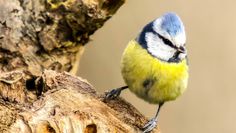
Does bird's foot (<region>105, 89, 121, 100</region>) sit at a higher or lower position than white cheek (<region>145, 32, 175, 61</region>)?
lower

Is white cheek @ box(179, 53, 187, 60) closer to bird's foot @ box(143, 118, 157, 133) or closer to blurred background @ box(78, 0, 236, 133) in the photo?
bird's foot @ box(143, 118, 157, 133)

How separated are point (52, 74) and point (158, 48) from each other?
1.04ft

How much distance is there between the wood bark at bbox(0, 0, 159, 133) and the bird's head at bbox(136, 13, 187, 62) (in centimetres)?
11

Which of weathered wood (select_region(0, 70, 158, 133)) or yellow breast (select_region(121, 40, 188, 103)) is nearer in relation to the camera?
weathered wood (select_region(0, 70, 158, 133))

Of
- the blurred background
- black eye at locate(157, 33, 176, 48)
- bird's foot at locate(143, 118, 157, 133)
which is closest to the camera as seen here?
bird's foot at locate(143, 118, 157, 133)

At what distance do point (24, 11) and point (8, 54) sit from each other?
0.12 meters

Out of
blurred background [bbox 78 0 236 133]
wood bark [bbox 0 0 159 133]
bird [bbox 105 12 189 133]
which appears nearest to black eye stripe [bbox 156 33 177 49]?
bird [bbox 105 12 189 133]

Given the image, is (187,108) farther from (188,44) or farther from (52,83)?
(52,83)

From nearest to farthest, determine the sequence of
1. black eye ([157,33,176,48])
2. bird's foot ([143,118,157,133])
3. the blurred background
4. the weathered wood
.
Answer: the weathered wood
bird's foot ([143,118,157,133])
black eye ([157,33,176,48])
the blurred background

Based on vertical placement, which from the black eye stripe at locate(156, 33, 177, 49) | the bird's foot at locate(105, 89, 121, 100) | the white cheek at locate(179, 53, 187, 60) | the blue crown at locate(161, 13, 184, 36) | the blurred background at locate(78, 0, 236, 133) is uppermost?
the blue crown at locate(161, 13, 184, 36)

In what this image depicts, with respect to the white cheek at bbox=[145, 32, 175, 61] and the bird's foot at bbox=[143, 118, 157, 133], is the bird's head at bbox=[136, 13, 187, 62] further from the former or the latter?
the bird's foot at bbox=[143, 118, 157, 133]

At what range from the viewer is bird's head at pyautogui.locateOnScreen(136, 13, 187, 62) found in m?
1.66

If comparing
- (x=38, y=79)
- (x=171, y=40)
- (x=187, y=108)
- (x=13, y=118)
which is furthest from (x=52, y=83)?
(x=187, y=108)

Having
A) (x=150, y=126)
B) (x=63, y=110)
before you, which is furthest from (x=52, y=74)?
(x=150, y=126)
